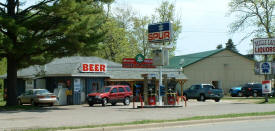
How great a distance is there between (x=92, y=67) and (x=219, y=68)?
92.0 feet

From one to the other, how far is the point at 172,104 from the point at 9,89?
11.4 m

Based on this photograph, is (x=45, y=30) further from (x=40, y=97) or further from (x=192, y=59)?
(x=192, y=59)

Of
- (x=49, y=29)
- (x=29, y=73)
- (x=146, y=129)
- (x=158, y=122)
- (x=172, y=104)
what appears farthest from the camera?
(x=29, y=73)

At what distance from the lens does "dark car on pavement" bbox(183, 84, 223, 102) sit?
124 ft

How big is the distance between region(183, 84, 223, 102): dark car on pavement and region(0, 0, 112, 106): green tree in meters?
15.8

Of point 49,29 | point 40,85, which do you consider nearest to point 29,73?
point 40,85

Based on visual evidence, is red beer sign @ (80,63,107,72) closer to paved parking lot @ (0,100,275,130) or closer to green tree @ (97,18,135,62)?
paved parking lot @ (0,100,275,130)

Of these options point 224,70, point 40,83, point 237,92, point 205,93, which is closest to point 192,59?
point 224,70

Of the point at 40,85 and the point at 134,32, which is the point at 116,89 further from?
the point at 134,32

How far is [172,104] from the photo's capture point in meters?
27.3

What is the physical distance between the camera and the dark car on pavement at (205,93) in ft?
124

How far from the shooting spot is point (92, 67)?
111 ft

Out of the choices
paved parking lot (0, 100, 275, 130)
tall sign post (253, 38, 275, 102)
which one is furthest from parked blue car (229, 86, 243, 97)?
paved parking lot (0, 100, 275, 130)

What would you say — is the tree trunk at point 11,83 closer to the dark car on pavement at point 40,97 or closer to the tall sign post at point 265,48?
the dark car on pavement at point 40,97
